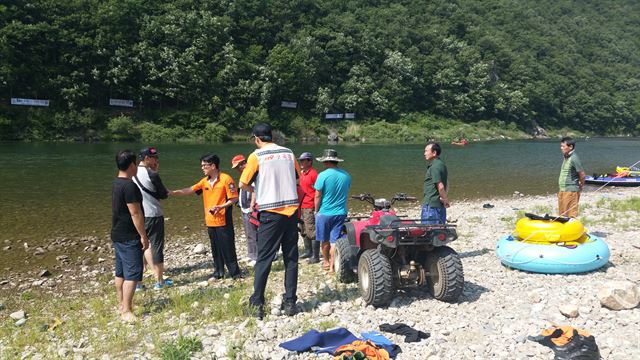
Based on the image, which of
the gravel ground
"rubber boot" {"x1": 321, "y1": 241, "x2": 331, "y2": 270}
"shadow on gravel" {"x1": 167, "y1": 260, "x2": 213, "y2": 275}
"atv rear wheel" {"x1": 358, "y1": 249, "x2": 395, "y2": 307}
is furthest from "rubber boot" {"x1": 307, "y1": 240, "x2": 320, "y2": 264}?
"atv rear wheel" {"x1": 358, "y1": 249, "x2": 395, "y2": 307}

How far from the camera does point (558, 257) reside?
272 inches

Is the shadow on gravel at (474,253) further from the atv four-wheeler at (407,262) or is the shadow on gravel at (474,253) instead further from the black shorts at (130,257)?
the black shorts at (130,257)

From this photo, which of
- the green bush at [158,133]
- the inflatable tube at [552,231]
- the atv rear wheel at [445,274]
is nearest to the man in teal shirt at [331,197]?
the atv rear wheel at [445,274]

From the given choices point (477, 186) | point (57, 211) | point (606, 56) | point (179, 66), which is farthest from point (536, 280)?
point (606, 56)

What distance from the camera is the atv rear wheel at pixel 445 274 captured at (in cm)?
570

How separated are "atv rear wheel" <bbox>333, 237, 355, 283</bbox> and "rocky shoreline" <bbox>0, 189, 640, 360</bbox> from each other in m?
0.14

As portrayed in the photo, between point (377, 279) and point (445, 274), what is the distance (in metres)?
0.91

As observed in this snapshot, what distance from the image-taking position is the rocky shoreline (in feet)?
15.1

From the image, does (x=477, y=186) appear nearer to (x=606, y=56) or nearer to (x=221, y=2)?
(x=221, y=2)

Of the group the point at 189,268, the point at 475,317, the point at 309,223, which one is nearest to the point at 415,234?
the point at 475,317

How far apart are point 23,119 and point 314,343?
53.3m

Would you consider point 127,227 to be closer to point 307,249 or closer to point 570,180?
point 307,249

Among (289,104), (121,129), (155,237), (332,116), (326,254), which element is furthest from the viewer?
(332,116)

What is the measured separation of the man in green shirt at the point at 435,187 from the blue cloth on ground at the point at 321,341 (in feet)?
10.1
